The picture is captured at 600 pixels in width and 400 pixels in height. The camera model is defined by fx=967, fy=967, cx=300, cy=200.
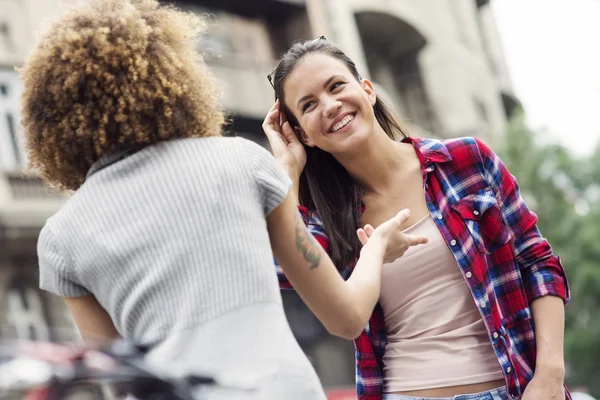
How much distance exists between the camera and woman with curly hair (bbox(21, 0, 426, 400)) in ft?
6.01

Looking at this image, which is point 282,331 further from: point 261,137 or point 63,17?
point 261,137

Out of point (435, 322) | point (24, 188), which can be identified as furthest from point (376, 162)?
point (24, 188)

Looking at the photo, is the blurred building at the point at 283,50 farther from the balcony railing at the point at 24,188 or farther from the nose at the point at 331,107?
the nose at the point at 331,107

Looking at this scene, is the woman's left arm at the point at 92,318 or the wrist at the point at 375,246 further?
the wrist at the point at 375,246

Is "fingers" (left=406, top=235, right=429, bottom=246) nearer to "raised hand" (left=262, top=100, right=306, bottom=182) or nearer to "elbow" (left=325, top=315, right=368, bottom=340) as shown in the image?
"elbow" (left=325, top=315, right=368, bottom=340)

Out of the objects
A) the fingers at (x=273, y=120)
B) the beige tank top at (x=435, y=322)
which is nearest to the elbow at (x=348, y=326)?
the beige tank top at (x=435, y=322)

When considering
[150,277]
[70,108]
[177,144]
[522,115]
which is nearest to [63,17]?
[70,108]

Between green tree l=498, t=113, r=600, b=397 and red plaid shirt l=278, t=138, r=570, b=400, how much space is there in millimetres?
20846

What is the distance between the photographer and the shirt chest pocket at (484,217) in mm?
2906

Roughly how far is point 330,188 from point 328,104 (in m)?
0.32

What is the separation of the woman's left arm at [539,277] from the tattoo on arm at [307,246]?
1.10 m

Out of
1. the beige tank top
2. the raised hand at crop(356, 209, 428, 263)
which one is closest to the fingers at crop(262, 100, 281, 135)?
the beige tank top

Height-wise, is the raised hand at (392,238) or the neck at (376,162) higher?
the neck at (376,162)

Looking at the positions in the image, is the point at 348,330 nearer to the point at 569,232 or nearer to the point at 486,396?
the point at 486,396
